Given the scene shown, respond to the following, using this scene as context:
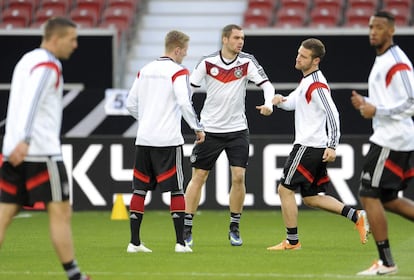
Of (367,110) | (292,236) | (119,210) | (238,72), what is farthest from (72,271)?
(119,210)

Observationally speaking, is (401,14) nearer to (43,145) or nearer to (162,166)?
(162,166)

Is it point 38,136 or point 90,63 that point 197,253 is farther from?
point 90,63

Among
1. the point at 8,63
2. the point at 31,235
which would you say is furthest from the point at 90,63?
the point at 31,235

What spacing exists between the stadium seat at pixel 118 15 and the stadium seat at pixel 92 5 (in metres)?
0.28

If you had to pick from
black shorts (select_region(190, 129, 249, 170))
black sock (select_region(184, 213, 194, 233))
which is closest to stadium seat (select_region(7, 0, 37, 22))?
Answer: black shorts (select_region(190, 129, 249, 170))

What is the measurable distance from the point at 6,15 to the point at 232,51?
11.9 m

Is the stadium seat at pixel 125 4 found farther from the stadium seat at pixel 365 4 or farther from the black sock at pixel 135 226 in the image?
the black sock at pixel 135 226

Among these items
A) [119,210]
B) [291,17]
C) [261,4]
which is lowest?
[119,210]

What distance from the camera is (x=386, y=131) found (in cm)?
905

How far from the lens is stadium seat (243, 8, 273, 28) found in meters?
21.6

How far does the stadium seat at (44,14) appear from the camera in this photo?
885 inches

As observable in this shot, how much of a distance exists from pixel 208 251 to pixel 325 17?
10805mm

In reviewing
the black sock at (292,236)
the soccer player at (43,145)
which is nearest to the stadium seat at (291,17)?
the black sock at (292,236)

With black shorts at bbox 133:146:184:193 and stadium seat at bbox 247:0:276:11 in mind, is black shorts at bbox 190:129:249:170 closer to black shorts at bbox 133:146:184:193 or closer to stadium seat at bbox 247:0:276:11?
black shorts at bbox 133:146:184:193
